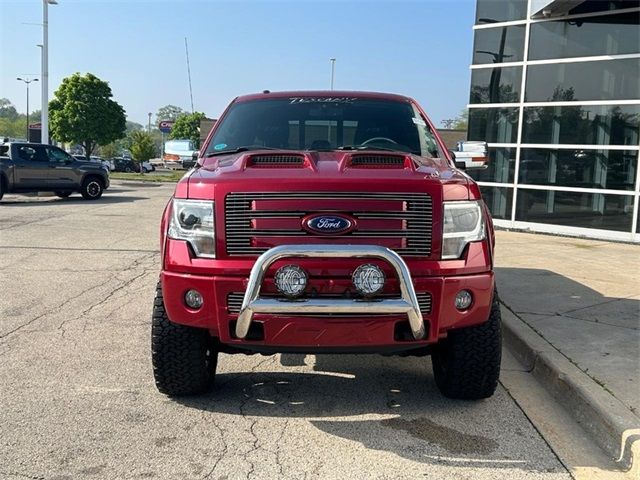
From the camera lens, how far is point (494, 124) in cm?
1309

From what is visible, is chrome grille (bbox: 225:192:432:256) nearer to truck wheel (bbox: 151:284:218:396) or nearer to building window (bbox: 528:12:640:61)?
truck wheel (bbox: 151:284:218:396)

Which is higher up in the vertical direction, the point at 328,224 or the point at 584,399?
the point at 328,224

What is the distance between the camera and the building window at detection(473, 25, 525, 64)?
494 inches

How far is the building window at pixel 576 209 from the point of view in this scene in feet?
36.5

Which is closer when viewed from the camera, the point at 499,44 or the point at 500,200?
the point at 499,44

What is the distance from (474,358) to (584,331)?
194 centimetres

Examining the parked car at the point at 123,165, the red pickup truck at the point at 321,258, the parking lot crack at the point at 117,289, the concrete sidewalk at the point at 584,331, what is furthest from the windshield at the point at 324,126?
the parked car at the point at 123,165

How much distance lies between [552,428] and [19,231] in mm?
10886

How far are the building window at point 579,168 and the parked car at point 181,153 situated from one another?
8.51m

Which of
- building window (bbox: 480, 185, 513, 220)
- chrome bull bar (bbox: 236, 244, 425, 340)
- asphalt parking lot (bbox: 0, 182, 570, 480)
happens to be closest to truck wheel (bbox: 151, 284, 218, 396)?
asphalt parking lot (bbox: 0, 182, 570, 480)

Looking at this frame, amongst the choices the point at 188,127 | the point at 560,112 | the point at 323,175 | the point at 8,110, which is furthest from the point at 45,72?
the point at 8,110

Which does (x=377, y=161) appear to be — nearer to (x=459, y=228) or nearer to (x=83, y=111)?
(x=459, y=228)

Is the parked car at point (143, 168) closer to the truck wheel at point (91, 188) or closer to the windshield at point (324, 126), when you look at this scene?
the truck wheel at point (91, 188)

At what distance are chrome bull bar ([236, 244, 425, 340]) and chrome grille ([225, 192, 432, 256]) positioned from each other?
5.6 inches
